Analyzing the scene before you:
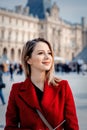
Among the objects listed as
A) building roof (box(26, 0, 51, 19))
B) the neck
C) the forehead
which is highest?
building roof (box(26, 0, 51, 19))

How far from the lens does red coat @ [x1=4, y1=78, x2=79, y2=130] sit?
1852 mm

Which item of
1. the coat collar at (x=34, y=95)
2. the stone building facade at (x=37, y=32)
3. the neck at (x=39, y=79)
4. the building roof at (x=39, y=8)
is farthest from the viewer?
the building roof at (x=39, y=8)

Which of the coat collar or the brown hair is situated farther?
the brown hair

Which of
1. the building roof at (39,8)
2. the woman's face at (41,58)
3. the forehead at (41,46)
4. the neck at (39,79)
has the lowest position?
the neck at (39,79)

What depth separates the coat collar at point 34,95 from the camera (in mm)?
1850

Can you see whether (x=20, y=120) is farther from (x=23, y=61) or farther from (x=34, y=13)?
(x=34, y=13)

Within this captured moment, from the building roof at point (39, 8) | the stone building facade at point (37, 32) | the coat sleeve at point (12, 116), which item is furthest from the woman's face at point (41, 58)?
the building roof at point (39, 8)

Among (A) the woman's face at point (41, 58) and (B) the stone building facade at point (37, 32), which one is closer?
(A) the woman's face at point (41, 58)

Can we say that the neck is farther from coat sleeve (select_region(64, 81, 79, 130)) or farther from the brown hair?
coat sleeve (select_region(64, 81, 79, 130))

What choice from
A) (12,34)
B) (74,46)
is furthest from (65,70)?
(74,46)

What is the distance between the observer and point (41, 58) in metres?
1.94

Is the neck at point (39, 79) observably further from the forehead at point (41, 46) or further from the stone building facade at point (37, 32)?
the stone building facade at point (37, 32)

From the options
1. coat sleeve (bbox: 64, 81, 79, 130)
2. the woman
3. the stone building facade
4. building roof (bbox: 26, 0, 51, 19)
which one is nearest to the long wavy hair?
the woman

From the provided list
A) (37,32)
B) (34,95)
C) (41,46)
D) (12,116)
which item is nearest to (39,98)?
(34,95)
